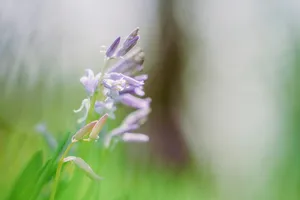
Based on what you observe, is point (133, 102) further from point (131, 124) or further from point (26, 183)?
point (26, 183)

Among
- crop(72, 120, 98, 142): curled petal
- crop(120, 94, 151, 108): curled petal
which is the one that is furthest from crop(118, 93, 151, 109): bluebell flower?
crop(72, 120, 98, 142): curled petal

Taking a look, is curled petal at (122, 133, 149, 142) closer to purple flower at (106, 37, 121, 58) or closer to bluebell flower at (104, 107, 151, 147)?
bluebell flower at (104, 107, 151, 147)

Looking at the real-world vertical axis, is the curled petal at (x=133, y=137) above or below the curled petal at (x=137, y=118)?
below

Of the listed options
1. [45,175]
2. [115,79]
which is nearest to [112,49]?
[115,79]

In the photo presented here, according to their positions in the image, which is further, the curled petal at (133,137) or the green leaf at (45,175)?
the curled petal at (133,137)

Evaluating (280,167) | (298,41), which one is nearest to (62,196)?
(280,167)

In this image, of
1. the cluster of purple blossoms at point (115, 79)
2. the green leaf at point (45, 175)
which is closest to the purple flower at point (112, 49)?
the cluster of purple blossoms at point (115, 79)

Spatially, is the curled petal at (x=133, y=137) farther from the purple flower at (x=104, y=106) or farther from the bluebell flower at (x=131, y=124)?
the purple flower at (x=104, y=106)

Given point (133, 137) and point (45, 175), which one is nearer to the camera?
point (45, 175)

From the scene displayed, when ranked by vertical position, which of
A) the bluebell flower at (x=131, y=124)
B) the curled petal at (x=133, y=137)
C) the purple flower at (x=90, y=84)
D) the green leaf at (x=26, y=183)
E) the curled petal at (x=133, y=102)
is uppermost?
the purple flower at (x=90, y=84)

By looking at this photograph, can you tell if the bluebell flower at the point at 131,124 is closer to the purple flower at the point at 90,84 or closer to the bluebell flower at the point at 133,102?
the bluebell flower at the point at 133,102
